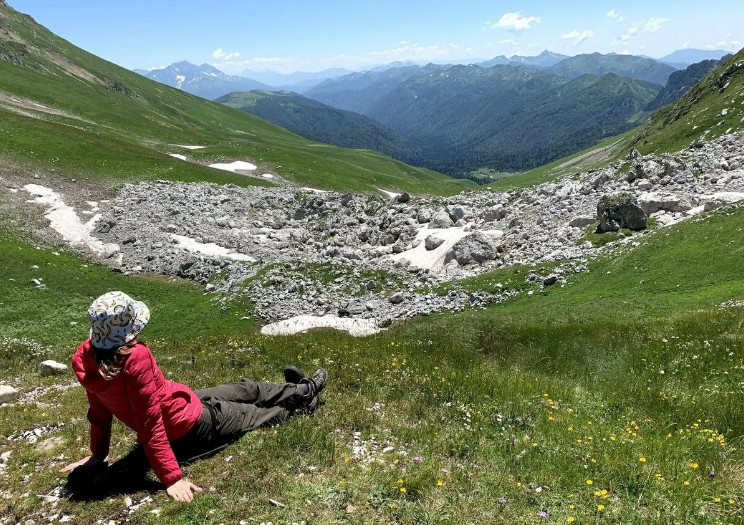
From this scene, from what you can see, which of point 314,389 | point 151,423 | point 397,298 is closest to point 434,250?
point 397,298

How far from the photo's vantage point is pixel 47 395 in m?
14.7

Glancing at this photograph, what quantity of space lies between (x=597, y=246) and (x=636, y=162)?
21.1 metres

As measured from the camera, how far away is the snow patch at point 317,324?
32.7m

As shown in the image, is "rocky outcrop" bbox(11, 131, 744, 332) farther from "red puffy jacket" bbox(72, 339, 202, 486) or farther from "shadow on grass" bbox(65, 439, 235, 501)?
"red puffy jacket" bbox(72, 339, 202, 486)

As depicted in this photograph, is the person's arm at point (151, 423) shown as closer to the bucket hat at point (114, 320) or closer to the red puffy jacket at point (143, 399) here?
the red puffy jacket at point (143, 399)

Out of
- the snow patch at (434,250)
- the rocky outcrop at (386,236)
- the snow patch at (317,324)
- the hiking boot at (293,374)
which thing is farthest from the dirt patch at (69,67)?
the hiking boot at (293,374)

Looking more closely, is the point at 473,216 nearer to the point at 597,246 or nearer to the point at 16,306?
the point at 597,246

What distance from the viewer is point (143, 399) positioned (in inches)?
304

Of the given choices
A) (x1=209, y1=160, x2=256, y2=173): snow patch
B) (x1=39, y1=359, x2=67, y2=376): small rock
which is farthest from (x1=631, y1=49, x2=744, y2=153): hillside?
(x1=39, y1=359, x2=67, y2=376): small rock

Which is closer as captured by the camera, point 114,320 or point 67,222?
point 114,320

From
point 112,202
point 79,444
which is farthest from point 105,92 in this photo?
point 79,444

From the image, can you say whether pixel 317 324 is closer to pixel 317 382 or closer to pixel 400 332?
pixel 400 332

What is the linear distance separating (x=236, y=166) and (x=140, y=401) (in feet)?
327

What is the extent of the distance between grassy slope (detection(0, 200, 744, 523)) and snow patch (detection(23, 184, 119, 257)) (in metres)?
29.8
